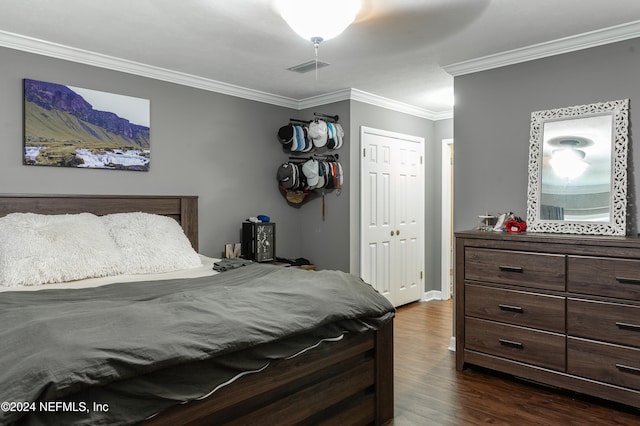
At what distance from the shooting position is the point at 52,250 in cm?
264

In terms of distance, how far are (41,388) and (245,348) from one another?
2.21ft

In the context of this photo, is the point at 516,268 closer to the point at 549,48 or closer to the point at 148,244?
the point at 549,48

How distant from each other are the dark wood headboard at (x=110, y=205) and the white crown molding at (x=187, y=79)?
1.04m

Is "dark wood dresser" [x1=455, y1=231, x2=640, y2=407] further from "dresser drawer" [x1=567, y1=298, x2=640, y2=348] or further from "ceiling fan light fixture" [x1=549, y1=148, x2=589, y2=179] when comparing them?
"ceiling fan light fixture" [x1=549, y1=148, x2=589, y2=179]

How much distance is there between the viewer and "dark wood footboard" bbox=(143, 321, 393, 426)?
1610mm

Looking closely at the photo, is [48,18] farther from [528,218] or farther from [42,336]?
[528,218]

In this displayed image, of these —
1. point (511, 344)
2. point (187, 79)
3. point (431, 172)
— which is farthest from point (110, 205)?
point (431, 172)

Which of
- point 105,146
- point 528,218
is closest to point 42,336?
point 105,146

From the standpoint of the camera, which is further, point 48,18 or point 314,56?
point 314,56

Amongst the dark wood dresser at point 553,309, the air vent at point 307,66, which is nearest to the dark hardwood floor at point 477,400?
the dark wood dresser at point 553,309

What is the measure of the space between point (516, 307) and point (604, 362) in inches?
22.4

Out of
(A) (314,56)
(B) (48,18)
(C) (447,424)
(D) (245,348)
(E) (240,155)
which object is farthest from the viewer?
(E) (240,155)

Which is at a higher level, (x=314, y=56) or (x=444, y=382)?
(x=314, y=56)

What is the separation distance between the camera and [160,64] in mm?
3605
